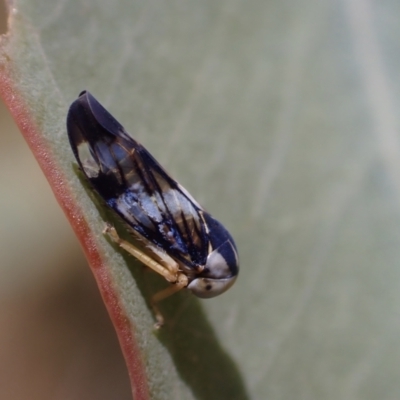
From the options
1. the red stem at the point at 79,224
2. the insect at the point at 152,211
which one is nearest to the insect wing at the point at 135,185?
the insect at the point at 152,211

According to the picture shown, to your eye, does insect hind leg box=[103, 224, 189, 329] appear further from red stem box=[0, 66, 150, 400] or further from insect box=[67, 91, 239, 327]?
red stem box=[0, 66, 150, 400]

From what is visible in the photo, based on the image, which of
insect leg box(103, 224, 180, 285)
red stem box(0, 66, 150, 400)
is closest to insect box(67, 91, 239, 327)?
insect leg box(103, 224, 180, 285)

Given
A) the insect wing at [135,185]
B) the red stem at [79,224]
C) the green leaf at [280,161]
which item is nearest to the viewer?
the red stem at [79,224]

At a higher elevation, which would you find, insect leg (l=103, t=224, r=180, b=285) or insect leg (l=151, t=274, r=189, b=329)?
insect leg (l=103, t=224, r=180, b=285)

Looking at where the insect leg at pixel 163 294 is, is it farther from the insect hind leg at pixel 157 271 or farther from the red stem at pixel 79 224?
the red stem at pixel 79 224

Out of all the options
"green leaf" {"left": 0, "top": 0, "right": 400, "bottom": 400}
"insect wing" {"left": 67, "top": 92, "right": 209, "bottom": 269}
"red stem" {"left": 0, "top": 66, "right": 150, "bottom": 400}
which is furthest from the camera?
"green leaf" {"left": 0, "top": 0, "right": 400, "bottom": 400}

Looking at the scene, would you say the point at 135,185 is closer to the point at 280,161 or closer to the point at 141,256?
the point at 141,256

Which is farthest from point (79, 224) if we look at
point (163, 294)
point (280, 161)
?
point (280, 161)
